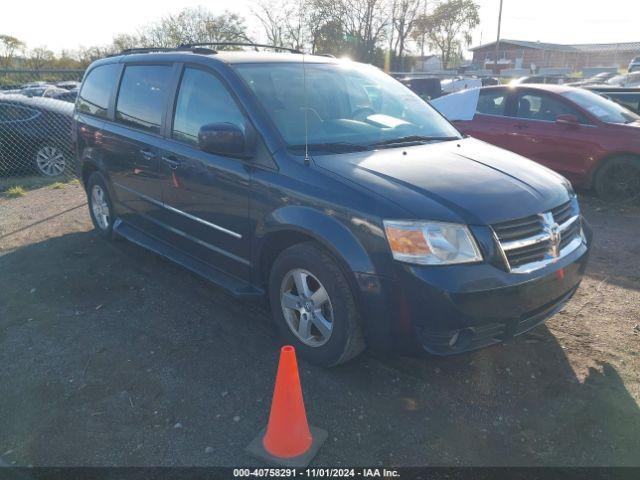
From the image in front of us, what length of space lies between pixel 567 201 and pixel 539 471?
165 cm

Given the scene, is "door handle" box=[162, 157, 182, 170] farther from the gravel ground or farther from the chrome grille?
the chrome grille

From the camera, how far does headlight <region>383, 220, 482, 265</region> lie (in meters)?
2.62

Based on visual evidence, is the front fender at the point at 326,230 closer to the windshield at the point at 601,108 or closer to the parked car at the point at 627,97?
the windshield at the point at 601,108

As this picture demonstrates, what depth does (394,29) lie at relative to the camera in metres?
42.7

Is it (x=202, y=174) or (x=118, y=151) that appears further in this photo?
(x=118, y=151)

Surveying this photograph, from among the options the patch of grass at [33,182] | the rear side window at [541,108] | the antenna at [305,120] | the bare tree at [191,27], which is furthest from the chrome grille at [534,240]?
the bare tree at [191,27]

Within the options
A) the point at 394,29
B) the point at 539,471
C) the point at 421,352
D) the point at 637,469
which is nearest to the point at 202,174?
the point at 421,352

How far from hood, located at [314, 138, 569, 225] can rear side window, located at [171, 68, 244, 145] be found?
84cm

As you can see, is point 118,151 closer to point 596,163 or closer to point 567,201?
point 567,201

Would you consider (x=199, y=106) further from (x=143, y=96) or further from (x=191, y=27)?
(x=191, y=27)

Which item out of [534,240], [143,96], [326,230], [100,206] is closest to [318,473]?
[326,230]

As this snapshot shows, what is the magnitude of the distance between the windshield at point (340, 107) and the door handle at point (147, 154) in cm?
113

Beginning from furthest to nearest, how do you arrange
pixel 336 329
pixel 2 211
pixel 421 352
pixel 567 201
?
pixel 2 211 < pixel 567 201 < pixel 336 329 < pixel 421 352

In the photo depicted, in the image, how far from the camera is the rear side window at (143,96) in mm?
4173
